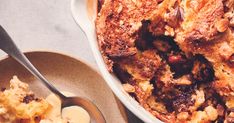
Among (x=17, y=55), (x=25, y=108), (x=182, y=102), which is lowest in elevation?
(x=25, y=108)

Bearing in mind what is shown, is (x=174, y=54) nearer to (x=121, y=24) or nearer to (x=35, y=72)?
(x=121, y=24)

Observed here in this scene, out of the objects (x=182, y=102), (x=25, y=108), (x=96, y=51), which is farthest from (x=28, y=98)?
(x=182, y=102)

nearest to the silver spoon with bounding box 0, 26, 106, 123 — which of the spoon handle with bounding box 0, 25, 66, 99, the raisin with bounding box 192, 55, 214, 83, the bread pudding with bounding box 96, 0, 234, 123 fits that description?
the spoon handle with bounding box 0, 25, 66, 99

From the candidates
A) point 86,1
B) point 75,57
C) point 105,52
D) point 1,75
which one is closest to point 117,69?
point 105,52

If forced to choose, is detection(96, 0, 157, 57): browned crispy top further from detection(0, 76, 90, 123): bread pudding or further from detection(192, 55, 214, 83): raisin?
detection(0, 76, 90, 123): bread pudding

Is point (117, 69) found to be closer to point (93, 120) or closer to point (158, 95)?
point (158, 95)
